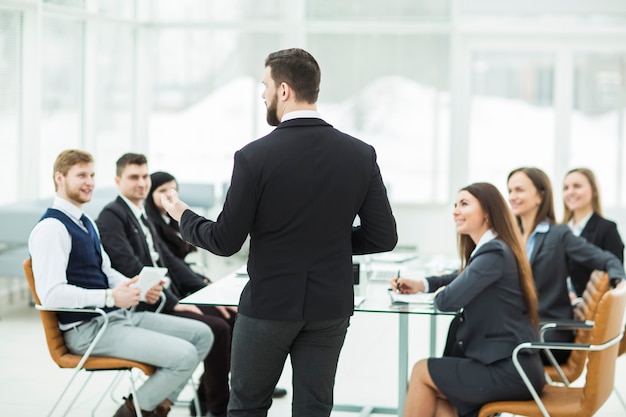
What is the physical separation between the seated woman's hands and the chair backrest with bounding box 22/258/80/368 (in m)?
1.39

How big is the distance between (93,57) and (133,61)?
1.32 m

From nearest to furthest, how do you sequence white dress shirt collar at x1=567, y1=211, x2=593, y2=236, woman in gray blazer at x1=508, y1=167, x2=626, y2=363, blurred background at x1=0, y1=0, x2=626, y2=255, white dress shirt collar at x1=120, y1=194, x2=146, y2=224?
1. woman in gray blazer at x1=508, y1=167, x2=626, y2=363
2. white dress shirt collar at x1=120, y1=194, x2=146, y2=224
3. white dress shirt collar at x1=567, y1=211, x2=593, y2=236
4. blurred background at x1=0, y1=0, x2=626, y2=255

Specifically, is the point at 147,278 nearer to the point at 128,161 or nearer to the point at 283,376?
the point at 128,161

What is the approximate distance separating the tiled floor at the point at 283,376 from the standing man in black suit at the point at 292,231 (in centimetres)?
217

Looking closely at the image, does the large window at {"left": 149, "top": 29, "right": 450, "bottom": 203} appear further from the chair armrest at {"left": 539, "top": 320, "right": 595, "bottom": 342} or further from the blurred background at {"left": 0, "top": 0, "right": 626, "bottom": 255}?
the chair armrest at {"left": 539, "top": 320, "right": 595, "bottom": 342}

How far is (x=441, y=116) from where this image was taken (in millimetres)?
11062

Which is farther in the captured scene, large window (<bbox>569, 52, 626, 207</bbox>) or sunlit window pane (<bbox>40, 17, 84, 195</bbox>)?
large window (<bbox>569, 52, 626, 207</bbox>)

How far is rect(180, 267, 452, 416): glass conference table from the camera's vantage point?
161 inches

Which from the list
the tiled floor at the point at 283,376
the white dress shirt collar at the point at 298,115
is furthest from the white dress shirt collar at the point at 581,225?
the white dress shirt collar at the point at 298,115

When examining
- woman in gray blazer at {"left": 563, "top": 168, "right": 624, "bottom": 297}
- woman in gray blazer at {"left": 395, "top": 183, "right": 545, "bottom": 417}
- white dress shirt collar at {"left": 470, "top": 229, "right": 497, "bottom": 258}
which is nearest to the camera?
woman in gray blazer at {"left": 395, "top": 183, "right": 545, "bottom": 417}

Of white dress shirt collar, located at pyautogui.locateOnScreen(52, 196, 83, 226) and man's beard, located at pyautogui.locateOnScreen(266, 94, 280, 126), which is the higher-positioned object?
man's beard, located at pyautogui.locateOnScreen(266, 94, 280, 126)

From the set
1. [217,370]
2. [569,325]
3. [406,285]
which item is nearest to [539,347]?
[569,325]

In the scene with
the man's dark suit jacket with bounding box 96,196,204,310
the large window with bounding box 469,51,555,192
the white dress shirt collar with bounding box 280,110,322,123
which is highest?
the large window with bounding box 469,51,555,192

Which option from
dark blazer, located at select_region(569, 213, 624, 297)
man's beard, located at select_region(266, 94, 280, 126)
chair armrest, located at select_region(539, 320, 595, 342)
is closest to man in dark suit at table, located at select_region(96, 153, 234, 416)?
chair armrest, located at select_region(539, 320, 595, 342)
